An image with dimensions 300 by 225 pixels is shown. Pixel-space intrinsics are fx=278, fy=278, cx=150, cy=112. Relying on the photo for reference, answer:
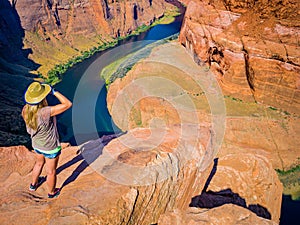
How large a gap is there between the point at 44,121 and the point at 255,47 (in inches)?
1002

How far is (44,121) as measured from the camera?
19.8 feet

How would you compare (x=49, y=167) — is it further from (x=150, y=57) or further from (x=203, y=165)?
(x=150, y=57)

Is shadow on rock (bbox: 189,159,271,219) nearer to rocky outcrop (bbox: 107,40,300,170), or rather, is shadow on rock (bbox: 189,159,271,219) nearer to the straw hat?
the straw hat

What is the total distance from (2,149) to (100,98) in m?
32.6

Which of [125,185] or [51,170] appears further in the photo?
[125,185]

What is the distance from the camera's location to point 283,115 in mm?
26578

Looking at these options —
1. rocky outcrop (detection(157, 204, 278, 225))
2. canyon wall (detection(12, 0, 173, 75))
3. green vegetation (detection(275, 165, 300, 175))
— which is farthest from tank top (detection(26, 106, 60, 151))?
canyon wall (detection(12, 0, 173, 75))

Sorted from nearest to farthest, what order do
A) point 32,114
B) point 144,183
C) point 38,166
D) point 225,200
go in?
point 32,114, point 38,166, point 144,183, point 225,200

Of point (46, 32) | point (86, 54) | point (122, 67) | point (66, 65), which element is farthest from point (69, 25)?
point (122, 67)

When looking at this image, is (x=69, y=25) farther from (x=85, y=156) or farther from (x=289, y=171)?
(x=85, y=156)

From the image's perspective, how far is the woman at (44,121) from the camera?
5867 mm

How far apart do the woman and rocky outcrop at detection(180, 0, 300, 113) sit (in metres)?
24.5

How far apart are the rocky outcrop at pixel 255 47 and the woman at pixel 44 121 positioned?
80.5 ft

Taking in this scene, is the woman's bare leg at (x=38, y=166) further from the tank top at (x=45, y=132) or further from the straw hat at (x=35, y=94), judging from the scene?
the straw hat at (x=35, y=94)
